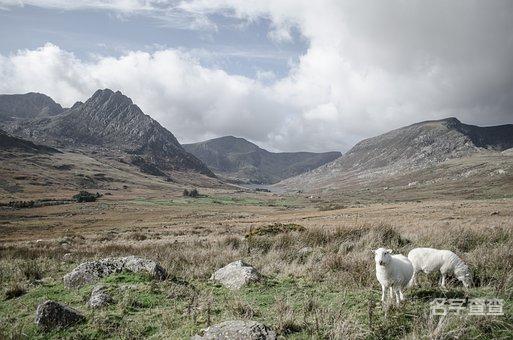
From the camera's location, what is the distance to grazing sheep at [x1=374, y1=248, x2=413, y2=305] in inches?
322

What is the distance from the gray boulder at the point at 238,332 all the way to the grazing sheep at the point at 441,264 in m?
4.96

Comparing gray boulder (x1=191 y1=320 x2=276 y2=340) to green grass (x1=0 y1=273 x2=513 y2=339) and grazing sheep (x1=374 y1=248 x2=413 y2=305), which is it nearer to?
green grass (x1=0 y1=273 x2=513 y2=339)

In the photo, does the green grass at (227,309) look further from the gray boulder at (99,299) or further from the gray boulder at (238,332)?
the gray boulder at (238,332)

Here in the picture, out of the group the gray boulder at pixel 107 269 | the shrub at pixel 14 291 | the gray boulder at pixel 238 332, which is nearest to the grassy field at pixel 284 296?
the shrub at pixel 14 291

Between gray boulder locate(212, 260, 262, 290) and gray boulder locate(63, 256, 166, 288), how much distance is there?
1.82m

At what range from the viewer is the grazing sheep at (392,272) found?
26.8 feet

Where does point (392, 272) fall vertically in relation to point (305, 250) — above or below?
above

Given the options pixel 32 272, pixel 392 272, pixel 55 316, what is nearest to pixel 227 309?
pixel 55 316

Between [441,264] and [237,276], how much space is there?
5640mm

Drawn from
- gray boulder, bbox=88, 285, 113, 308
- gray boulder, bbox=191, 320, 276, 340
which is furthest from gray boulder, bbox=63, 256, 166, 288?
gray boulder, bbox=191, 320, 276, 340

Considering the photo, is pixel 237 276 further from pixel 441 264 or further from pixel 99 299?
pixel 441 264

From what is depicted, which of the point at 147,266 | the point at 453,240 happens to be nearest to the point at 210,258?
the point at 147,266

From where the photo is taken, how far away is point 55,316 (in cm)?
787

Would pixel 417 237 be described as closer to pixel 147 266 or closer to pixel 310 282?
pixel 310 282
